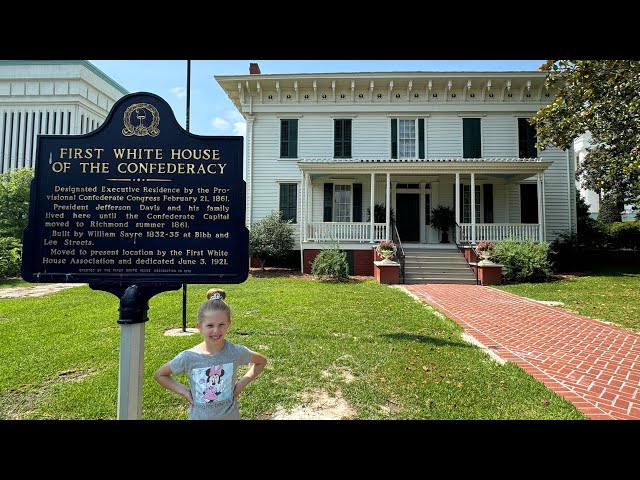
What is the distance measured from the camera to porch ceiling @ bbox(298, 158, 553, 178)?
1555cm

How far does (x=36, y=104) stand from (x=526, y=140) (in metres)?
36.4

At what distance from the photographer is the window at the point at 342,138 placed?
60.6 feet

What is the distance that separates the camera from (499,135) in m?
18.2

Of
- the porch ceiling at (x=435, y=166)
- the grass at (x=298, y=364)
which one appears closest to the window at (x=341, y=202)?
the porch ceiling at (x=435, y=166)

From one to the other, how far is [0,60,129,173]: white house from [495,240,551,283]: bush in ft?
99.3

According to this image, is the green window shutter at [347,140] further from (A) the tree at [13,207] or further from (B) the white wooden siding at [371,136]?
(A) the tree at [13,207]

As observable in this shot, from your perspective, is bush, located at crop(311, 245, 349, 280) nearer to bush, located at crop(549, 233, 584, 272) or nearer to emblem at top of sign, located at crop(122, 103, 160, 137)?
bush, located at crop(549, 233, 584, 272)

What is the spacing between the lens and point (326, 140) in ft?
60.8

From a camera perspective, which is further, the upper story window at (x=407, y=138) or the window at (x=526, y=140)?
the upper story window at (x=407, y=138)

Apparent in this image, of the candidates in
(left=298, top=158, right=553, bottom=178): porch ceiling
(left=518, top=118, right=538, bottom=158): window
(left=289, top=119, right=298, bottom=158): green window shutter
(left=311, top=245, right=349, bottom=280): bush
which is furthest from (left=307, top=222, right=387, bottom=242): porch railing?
(left=518, top=118, right=538, bottom=158): window

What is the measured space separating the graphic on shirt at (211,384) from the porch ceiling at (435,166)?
14122 millimetres

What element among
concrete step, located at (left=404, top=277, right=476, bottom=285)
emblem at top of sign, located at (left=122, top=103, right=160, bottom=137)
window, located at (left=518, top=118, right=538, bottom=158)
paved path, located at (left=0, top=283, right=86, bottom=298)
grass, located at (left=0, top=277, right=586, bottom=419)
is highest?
window, located at (left=518, top=118, right=538, bottom=158)
